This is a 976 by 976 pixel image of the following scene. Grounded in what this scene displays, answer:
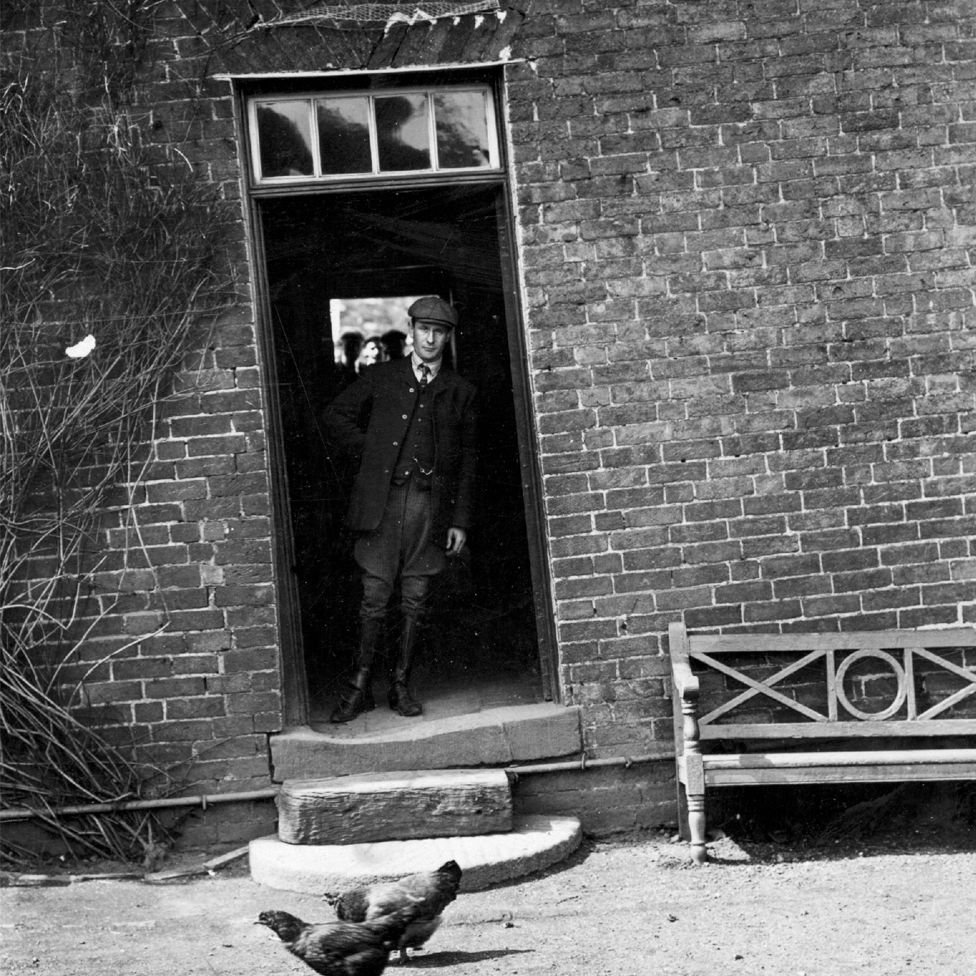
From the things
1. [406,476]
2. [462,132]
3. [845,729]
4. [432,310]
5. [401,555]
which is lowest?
[845,729]

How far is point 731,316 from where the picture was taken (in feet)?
20.0

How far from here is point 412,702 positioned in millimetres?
6285

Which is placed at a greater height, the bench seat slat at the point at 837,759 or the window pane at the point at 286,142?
the window pane at the point at 286,142

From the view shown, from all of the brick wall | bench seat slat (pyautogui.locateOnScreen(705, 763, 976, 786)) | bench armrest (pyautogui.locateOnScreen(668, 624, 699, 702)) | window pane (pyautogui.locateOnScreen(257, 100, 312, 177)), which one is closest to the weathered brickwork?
the brick wall

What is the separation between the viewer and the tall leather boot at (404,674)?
20.6 ft

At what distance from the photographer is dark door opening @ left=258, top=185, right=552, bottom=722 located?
20.4 ft

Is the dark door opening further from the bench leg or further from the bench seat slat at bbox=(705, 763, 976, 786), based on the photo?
the bench seat slat at bbox=(705, 763, 976, 786)

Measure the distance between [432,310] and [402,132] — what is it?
84 cm

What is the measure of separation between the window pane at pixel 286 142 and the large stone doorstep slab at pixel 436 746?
2602 mm

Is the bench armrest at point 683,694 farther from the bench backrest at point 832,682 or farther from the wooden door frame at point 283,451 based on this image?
the wooden door frame at point 283,451

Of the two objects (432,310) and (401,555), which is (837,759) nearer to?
(401,555)

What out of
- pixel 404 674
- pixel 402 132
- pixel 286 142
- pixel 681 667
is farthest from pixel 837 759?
pixel 286 142

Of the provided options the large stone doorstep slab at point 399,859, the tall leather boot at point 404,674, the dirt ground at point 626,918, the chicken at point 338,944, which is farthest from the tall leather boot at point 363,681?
the chicken at point 338,944

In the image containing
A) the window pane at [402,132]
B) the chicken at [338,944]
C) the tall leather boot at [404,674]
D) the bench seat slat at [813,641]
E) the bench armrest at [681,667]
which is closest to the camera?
the chicken at [338,944]
